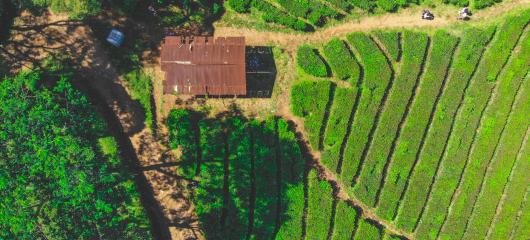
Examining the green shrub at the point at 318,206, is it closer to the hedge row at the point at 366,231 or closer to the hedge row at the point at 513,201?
the hedge row at the point at 366,231

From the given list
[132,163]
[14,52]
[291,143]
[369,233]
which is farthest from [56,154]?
[369,233]

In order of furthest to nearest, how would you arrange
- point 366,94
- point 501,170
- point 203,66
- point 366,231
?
point 501,170 → point 366,94 → point 366,231 → point 203,66

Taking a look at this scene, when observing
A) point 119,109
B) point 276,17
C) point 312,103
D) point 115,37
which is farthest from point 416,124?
point 115,37

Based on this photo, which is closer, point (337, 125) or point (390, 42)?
point (337, 125)

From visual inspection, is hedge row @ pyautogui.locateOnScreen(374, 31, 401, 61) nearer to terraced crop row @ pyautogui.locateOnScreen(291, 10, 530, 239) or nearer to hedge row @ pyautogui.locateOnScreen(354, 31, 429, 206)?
terraced crop row @ pyautogui.locateOnScreen(291, 10, 530, 239)

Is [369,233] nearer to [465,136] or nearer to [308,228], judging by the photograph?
[308,228]

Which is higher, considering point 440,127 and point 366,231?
point 440,127

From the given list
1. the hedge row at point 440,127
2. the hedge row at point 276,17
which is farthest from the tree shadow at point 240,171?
the hedge row at point 440,127

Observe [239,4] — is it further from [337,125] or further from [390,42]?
[390,42]
